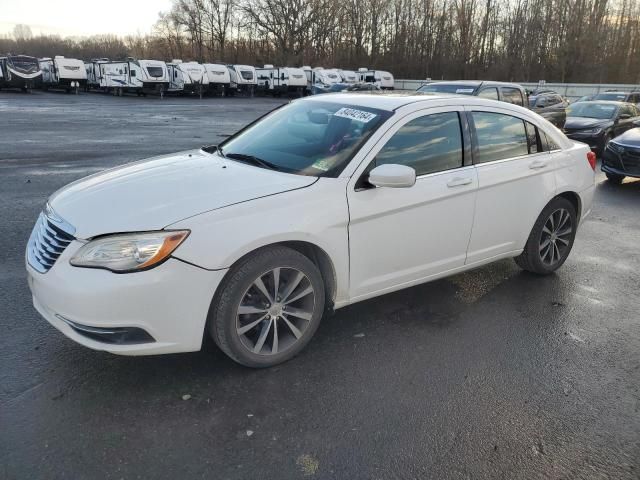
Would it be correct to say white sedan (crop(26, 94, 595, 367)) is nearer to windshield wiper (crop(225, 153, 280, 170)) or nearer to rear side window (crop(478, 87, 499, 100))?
windshield wiper (crop(225, 153, 280, 170))

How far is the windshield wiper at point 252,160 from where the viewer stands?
3.62 metres

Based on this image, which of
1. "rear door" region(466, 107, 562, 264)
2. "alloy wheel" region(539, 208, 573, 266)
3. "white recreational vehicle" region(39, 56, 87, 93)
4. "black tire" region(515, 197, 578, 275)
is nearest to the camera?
"rear door" region(466, 107, 562, 264)

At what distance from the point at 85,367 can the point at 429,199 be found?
2531 millimetres

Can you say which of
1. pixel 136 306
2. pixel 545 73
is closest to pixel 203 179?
pixel 136 306

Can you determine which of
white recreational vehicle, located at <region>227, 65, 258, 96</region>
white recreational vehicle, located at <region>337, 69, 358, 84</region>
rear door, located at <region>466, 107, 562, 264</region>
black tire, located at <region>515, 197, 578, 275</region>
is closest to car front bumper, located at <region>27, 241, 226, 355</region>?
rear door, located at <region>466, 107, 562, 264</region>

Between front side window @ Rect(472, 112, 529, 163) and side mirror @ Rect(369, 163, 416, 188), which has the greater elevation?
front side window @ Rect(472, 112, 529, 163)

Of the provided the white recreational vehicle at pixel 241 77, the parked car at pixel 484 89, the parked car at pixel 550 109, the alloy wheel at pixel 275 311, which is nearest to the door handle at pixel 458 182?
the alloy wheel at pixel 275 311

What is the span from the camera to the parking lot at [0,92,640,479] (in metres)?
2.50

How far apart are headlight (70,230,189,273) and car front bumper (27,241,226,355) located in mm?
41

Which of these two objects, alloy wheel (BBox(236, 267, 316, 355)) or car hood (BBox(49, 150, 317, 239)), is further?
alloy wheel (BBox(236, 267, 316, 355))

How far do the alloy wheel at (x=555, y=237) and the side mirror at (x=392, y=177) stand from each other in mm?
2081

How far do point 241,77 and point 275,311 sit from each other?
4200cm

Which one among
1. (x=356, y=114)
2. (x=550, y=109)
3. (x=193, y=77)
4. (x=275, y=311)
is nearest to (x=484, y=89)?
(x=550, y=109)

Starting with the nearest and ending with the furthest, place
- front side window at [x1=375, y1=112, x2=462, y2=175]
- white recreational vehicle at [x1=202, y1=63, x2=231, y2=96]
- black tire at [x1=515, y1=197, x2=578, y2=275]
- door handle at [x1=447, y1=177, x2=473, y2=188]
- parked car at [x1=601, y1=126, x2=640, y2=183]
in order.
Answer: front side window at [x1=375, y1=112, x2=462, y2=175]
door handle at [x1=447, y1=177, x2=473, y2=188]
black tire at [x1=515, y1=197, x2=578, y2=275]
parked car at [x1=601, y1=126, x2=640, y2=183]
white recreational vehicle at [x1=202, y1=63, x2=231, y2=96]
